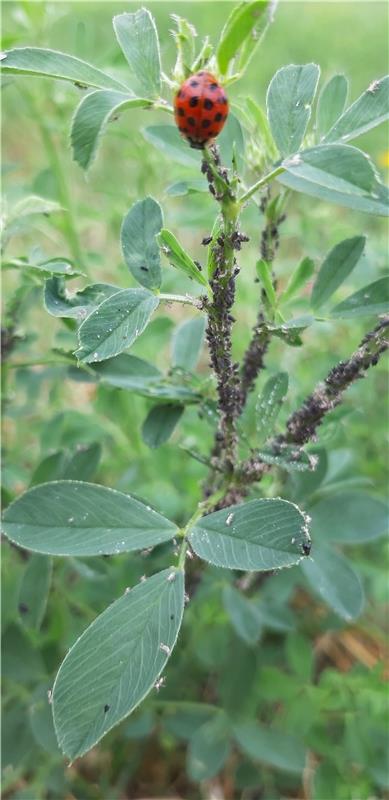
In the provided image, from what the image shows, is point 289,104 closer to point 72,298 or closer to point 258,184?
point 258,184

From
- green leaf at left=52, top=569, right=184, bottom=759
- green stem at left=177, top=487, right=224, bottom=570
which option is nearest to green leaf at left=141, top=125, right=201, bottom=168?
green stem at left=177, top=487, right=224, bottom=570

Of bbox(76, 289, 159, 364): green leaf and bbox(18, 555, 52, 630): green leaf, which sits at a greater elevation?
bbox(76, 289, 159, 364): green leaf

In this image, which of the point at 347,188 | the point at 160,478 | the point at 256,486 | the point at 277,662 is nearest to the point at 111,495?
the point at 256,486

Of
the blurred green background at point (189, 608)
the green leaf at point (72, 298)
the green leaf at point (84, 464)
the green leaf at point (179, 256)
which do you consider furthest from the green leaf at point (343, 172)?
the green leaf at point (84, 464)

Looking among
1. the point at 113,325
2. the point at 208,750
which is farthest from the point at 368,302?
the point at 208,750

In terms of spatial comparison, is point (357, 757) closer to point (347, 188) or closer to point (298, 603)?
point (298, 603)

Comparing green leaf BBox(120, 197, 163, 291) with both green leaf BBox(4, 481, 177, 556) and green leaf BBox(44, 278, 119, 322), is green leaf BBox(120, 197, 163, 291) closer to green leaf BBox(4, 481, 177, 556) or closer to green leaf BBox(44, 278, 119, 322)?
green leaf BBox(44, 278, 119, 322)
